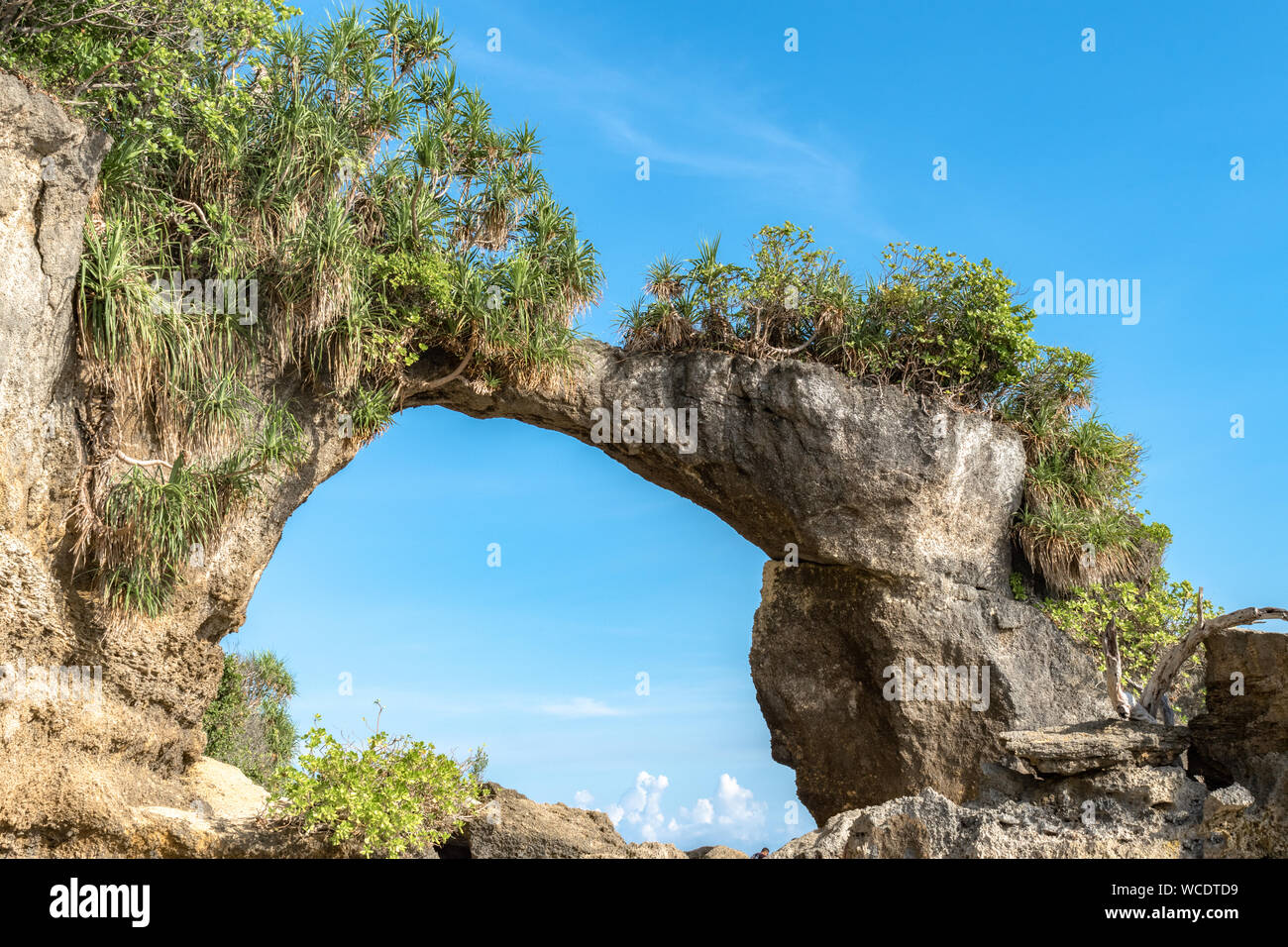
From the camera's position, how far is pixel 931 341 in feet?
46.6

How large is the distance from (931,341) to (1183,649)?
5357 mm

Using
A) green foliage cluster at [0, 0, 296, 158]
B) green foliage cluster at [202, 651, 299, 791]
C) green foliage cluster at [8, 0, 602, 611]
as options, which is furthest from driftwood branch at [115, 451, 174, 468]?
green foliage cluster at [202, 651, 299, 791]

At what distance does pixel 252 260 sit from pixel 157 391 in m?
1.90

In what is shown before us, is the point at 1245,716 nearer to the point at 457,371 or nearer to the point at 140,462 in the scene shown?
the point at 457,371

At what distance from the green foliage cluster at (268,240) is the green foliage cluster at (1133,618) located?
7.00m

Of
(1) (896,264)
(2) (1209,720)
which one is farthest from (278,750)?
(2) (1209,720)

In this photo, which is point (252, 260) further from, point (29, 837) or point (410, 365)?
point (29, 837)

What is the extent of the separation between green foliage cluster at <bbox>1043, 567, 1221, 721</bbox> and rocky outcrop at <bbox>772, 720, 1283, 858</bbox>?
8.02ft

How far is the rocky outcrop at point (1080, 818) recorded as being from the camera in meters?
8.22

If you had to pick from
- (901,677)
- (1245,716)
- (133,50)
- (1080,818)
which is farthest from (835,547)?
(133,50)

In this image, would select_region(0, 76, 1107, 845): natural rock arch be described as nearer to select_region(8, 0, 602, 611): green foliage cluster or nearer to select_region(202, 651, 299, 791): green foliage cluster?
select_region(8, 0, 602, 611): green foliage cluster

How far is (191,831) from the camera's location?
10055mm

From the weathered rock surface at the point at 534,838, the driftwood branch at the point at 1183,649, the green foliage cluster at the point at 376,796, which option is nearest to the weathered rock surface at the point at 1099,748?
the driftwood branch at the point at 1183,649

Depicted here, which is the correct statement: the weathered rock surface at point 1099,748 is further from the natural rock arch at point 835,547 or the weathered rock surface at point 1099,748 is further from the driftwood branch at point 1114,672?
the natural rock arch at point 835,547
